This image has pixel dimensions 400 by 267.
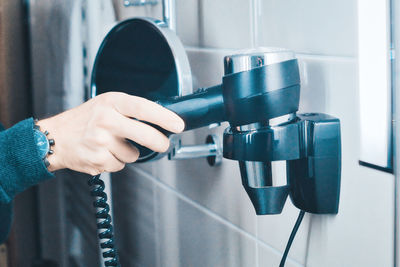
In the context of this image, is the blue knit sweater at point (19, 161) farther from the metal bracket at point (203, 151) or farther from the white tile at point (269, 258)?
the white tile at point (269, 258)

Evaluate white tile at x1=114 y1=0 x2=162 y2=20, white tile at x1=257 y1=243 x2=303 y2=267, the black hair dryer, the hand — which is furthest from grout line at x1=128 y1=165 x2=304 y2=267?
white tile at x1=114 y1=0 x2=162 y2=20

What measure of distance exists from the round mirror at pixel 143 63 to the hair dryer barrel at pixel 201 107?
4.1 inches

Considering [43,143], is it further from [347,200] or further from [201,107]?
[347,200]

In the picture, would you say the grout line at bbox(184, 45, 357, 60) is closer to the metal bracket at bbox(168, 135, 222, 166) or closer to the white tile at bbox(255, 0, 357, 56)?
the white tile at bbox(255, 0, 357, 56)

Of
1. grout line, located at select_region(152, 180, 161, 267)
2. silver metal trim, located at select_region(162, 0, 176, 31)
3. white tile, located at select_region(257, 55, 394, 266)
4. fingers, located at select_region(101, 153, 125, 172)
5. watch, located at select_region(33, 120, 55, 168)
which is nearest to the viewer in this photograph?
white tile, located at select_region(257, 55, 394, 266)

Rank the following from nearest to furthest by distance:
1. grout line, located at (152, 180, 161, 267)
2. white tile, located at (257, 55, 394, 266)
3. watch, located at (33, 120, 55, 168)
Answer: white tile, located at (257, 55, 394, 266), watch, located at (33, 120, 55, 168), grout line, located at (152, 180, 161, 267)

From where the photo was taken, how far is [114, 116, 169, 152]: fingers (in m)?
0.55

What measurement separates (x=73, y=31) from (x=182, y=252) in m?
0.73

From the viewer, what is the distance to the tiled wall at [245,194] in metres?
0.52

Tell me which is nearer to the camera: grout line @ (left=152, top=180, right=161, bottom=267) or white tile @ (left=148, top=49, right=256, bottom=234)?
white tile @ (left=148, top=49, right=256, bottom=234)

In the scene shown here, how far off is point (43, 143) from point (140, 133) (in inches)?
8.7

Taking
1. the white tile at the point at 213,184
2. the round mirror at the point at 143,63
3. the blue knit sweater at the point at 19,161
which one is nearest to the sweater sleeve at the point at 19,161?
the blue knit sweater at the point at 19,161

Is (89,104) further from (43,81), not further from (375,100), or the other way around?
(43,81)

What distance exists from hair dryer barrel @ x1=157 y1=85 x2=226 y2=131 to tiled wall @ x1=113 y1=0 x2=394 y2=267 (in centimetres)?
13
